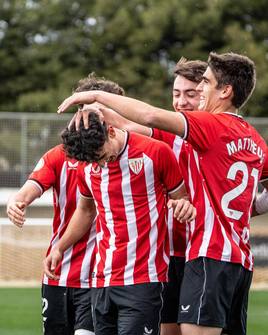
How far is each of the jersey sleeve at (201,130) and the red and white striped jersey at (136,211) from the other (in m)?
0.41

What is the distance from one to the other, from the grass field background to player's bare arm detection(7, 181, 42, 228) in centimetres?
396

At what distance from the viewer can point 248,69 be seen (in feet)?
18.4

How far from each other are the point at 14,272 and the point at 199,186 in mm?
11350

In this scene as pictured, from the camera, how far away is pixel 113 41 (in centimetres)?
2919

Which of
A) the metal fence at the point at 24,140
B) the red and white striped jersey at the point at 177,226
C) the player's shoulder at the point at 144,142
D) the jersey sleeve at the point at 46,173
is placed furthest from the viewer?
the metal fence at the point at 24,140

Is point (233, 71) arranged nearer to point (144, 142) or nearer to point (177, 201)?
point (144, 142)

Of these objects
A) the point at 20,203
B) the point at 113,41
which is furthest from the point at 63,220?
the point at 113,41

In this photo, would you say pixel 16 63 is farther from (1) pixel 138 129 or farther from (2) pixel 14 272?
(1) pixel 138 129

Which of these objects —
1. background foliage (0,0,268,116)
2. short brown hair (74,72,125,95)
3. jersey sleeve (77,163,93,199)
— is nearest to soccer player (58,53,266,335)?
jersey sleeve (77,163,93,199)

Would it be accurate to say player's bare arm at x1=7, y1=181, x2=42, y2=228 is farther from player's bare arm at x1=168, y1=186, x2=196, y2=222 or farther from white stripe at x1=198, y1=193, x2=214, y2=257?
white stripe at x1=198, y1=193, x2=214, y2=257

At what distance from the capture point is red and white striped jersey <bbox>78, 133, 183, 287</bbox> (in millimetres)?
5648

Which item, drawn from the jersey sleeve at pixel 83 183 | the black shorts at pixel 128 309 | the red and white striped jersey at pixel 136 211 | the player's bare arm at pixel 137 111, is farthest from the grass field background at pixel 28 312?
the player's bare arm at pixel 137 111

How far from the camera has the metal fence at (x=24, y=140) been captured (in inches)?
803

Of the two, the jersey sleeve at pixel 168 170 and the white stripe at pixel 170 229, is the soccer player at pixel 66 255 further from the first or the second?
the jersey sleeve at pixel 168 170
